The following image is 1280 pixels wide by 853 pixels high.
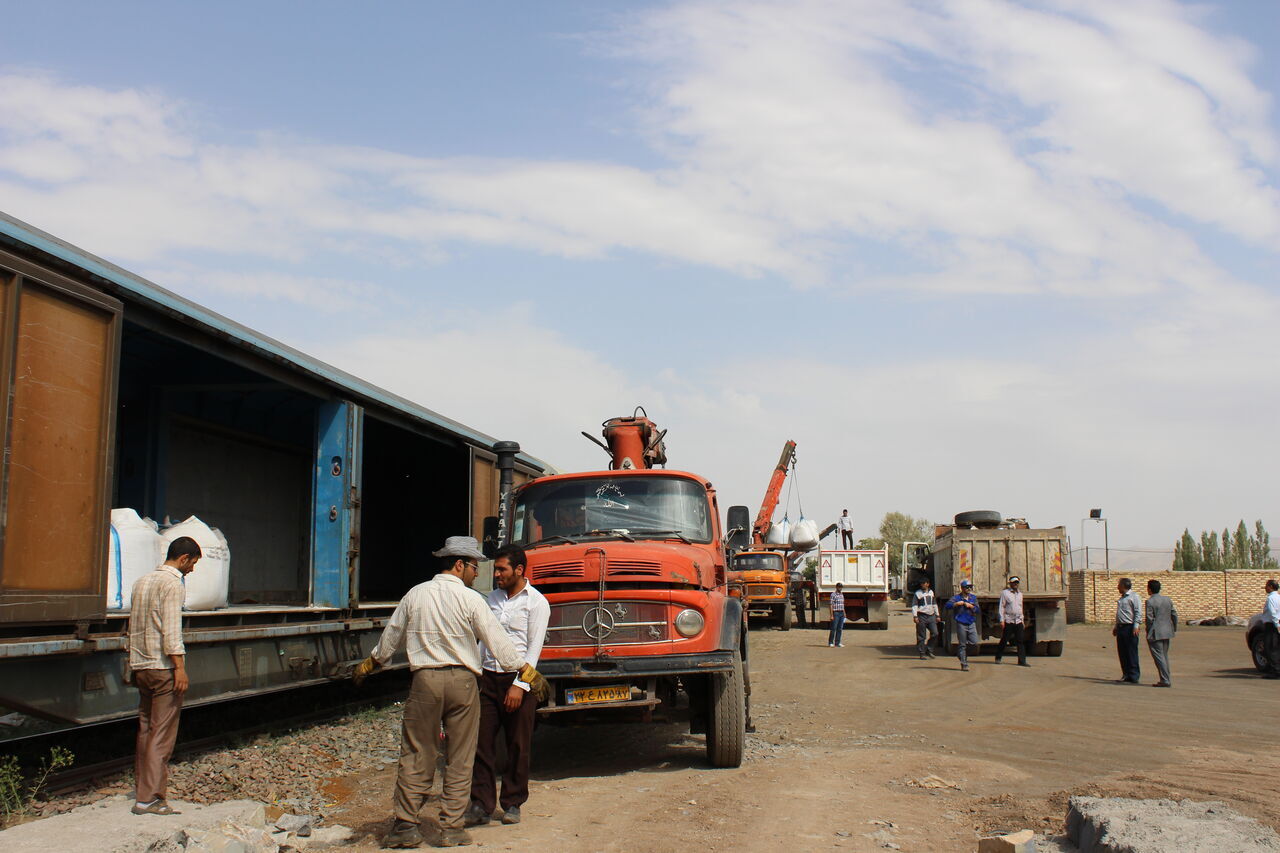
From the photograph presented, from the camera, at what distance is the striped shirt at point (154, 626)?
6.08 meters

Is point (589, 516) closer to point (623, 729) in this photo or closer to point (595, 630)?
point (595, 630)

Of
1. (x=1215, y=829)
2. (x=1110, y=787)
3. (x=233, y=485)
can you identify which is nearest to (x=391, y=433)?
(x=233, y=485)

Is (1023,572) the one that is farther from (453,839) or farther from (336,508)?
(453,839)

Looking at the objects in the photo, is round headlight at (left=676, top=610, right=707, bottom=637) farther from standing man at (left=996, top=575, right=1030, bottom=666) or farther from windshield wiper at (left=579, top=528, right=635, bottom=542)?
standing man at (left=996, top=575, right=1030, bottom=666)

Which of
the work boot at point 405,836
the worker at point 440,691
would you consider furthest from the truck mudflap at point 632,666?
the work boot at point 405,836

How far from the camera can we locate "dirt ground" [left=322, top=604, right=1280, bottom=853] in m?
6.18

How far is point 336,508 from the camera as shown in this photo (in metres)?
10.4

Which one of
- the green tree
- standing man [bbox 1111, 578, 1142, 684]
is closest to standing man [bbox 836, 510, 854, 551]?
standing man [bbox 1111, 578, 1142, 684]

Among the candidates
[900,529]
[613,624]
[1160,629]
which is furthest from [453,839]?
[900,529]

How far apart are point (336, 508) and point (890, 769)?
18.7 ft

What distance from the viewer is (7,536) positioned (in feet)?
19.0

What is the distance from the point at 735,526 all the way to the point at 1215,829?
16.1 ft

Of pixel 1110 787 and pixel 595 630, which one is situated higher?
pixel 595 630

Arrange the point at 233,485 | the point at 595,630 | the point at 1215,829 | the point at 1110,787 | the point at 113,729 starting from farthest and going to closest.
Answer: the point at 233,485 → the point at 113,729 → the point at 595,630 → the point at 1110,787 → the point at 1215,829
